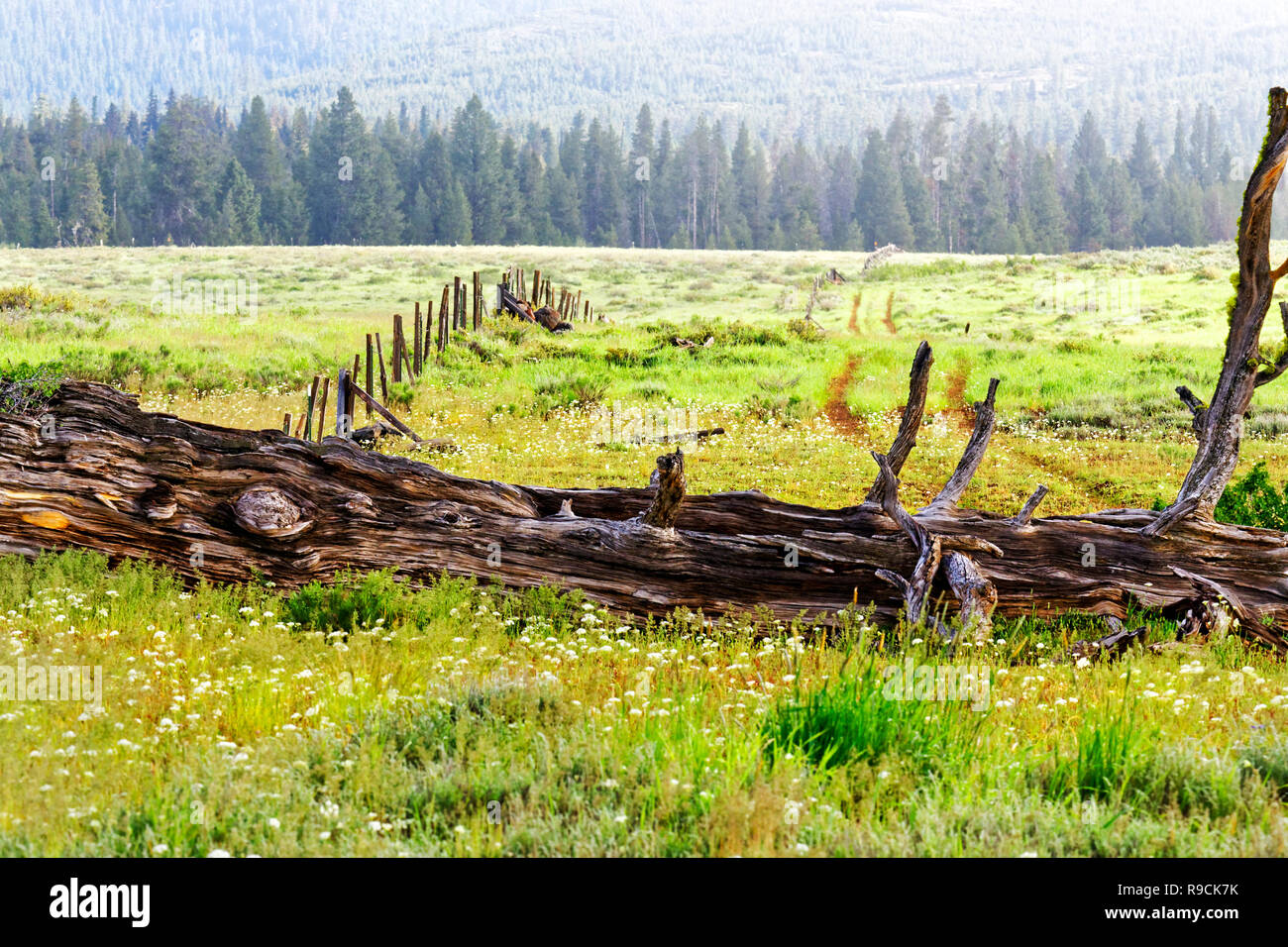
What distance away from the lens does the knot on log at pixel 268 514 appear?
7.88m

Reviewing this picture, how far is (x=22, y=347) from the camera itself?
26844mm

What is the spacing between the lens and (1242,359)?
8.73 meters

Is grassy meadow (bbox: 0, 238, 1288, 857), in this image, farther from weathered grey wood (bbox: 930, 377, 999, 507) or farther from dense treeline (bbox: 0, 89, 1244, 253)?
dense treeline (bbox: 0, 89, 1244, 253)

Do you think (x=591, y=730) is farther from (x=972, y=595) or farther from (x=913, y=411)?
(x=913, y=411)

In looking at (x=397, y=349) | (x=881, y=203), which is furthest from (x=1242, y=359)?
(x=881, y=203)

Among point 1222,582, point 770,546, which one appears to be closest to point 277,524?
point 770,546

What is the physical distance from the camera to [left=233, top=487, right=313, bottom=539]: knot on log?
7.88m

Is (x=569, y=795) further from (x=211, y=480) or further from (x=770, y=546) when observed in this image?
(x=211, y=480)

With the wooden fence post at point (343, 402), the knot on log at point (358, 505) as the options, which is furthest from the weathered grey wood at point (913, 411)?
the wooden fence post at point (343, 402)

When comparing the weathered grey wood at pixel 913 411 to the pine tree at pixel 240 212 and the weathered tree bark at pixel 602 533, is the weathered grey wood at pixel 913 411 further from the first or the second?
the pine tree at pixel 240 212

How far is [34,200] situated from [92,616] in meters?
122

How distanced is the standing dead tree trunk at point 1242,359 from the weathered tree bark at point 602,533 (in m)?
0.03

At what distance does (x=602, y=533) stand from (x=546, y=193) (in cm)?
11512
